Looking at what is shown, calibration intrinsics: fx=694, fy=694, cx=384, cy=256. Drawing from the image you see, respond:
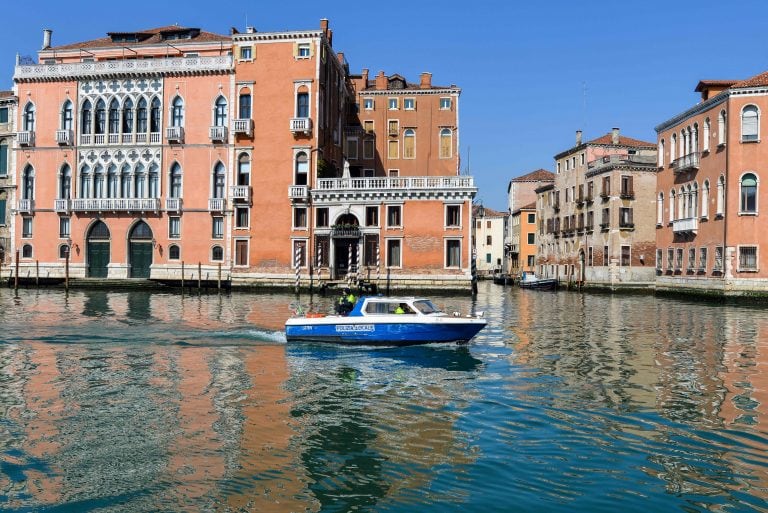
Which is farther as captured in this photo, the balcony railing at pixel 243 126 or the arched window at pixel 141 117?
the arched window at pixel 141 117

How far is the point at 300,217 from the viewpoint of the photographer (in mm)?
45594

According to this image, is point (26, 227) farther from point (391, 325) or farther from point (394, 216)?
point (391, 325)

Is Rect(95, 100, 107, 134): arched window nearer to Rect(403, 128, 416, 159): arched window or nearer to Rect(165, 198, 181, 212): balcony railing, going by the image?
Rect(165, 198, 181, 212): balcony railing

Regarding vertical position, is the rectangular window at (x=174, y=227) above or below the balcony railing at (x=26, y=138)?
below

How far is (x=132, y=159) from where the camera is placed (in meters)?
47.4

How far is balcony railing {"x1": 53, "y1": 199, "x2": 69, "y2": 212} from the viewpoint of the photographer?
47.5 m

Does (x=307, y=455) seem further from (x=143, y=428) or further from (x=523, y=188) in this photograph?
(x=523, y=188)

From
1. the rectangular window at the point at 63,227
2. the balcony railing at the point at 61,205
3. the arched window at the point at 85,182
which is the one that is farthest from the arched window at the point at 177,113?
the rectangular window at the point at 63,227

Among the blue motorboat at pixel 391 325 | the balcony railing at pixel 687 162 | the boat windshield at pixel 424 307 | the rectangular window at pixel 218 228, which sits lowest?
the blue motorboat at pixel 391 325

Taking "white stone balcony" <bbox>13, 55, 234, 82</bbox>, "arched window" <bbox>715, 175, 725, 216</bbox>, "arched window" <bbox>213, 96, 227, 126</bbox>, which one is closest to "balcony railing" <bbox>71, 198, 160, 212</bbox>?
"arched window" <bbox>213, 96, 227, 126</bbox>

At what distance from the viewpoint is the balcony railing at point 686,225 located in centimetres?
4247

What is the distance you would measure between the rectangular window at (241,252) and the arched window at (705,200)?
2874 centimetres

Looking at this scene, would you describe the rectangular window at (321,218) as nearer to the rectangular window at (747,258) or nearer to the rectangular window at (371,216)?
the rectangular window at (371,216)

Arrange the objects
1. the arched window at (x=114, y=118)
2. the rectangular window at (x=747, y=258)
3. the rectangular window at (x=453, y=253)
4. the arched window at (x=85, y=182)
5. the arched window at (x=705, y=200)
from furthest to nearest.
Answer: the arched window at (x=85, y=182) → the arched window at (x=114, y=118) → the rectangular window at (x=453, y=253) → the arched window at (x=705, y=200) → the rectangular window at (x=747, y=258)
